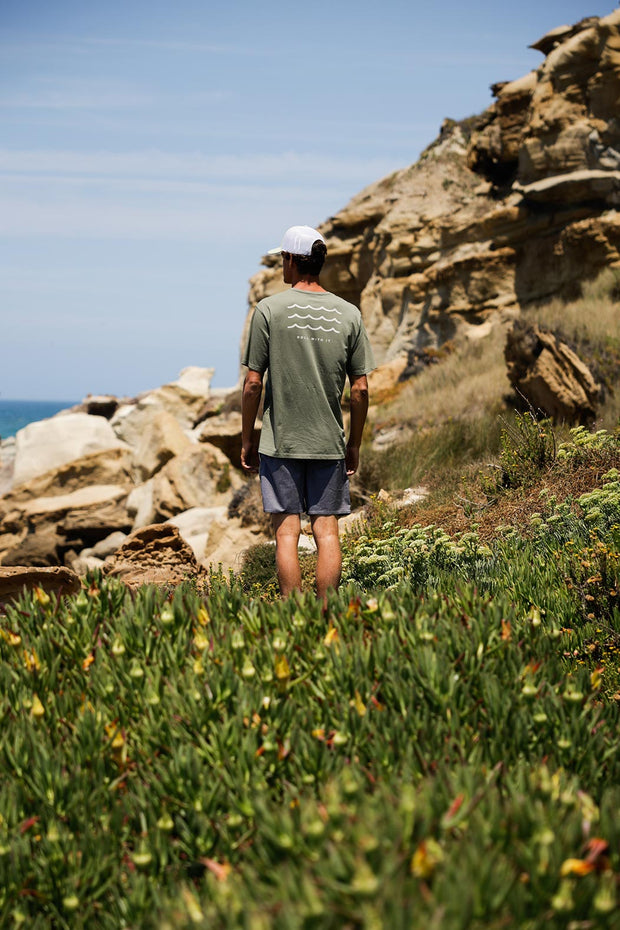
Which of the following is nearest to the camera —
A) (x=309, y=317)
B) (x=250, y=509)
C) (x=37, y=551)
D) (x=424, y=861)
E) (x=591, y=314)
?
(x=424, y=861)

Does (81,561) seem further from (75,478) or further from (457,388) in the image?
(457,388)

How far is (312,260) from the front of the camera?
15.5 ft

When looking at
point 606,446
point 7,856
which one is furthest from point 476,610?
point 606,446

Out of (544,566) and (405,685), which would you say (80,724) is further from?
(544,566)

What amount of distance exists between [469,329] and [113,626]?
14955 millimetres

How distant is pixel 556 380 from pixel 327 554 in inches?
219

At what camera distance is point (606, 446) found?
23.4 feet

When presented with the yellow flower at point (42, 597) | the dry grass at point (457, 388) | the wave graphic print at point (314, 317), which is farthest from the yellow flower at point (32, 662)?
the dry grass at point (457, 388)

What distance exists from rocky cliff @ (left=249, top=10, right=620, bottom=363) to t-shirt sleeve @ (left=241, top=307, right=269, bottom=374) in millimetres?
11841

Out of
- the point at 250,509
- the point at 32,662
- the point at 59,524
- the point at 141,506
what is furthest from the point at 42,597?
the point at 59,524

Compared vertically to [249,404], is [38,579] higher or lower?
lower

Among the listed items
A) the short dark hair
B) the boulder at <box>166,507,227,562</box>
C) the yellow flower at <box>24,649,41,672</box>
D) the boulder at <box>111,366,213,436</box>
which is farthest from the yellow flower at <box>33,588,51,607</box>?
the boulder at <box>111,366,213,436</box>

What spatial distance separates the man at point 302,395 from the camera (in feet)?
15.4

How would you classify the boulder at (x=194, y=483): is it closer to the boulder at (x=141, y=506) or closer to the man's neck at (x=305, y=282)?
the boulder at (x=141, y=506)
